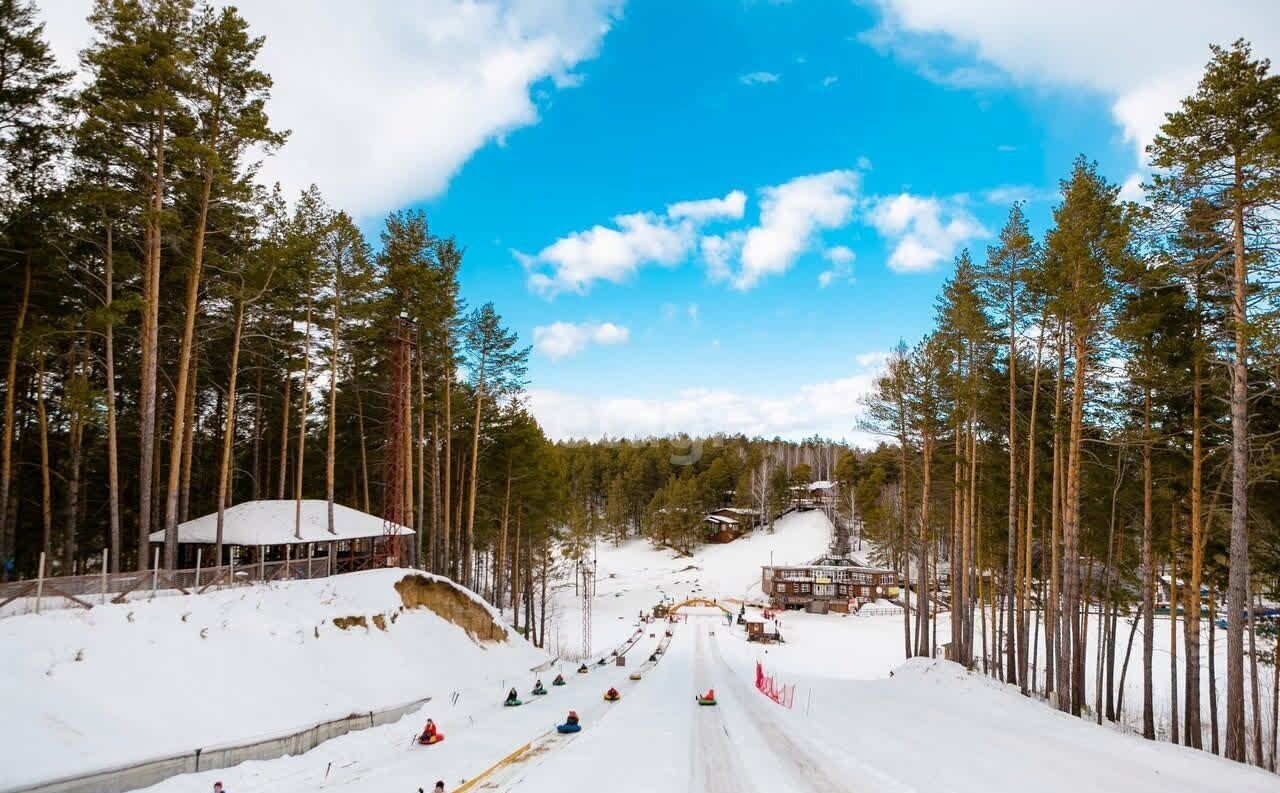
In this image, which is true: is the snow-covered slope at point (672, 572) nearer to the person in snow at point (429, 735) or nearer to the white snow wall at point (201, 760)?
the person in snow at point (429, 735)

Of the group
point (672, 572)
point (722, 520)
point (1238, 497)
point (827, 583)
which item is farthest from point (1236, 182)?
point (722, 520)

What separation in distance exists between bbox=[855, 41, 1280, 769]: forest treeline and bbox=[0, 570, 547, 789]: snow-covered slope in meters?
19.8

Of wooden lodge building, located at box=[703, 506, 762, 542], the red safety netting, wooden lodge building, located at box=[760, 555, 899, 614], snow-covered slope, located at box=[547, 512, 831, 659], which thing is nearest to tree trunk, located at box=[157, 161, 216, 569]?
the red safety netting

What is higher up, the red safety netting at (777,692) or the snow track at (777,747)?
the snow track at (777,747)

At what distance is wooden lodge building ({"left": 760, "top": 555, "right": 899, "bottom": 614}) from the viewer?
74.9 metres

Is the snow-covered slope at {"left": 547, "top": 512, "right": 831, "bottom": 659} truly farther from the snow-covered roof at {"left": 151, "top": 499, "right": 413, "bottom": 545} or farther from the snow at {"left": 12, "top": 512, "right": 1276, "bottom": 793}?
the snow at {"left": 12, "top": 512, "right": 1276, "bottom": 793}

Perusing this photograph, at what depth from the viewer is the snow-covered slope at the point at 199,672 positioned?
960 centimetres

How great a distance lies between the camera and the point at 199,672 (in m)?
12.7

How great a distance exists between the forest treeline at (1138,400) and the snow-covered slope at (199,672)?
19.8m

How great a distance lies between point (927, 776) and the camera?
35.5 feet

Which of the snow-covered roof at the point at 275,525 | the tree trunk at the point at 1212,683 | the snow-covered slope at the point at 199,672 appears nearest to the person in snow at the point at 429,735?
the snow-covered slope at the point at 199,672

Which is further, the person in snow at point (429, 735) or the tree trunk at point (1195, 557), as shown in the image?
the tree trunk at point (1195, 557)

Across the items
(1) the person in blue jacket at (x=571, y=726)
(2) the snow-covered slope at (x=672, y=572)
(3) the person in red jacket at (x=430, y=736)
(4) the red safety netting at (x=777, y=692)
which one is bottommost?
(2) the snow-covered slope at (x=672, y=572)

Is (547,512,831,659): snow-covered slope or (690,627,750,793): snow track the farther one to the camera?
(547,512,831,659): snow-covered slope
